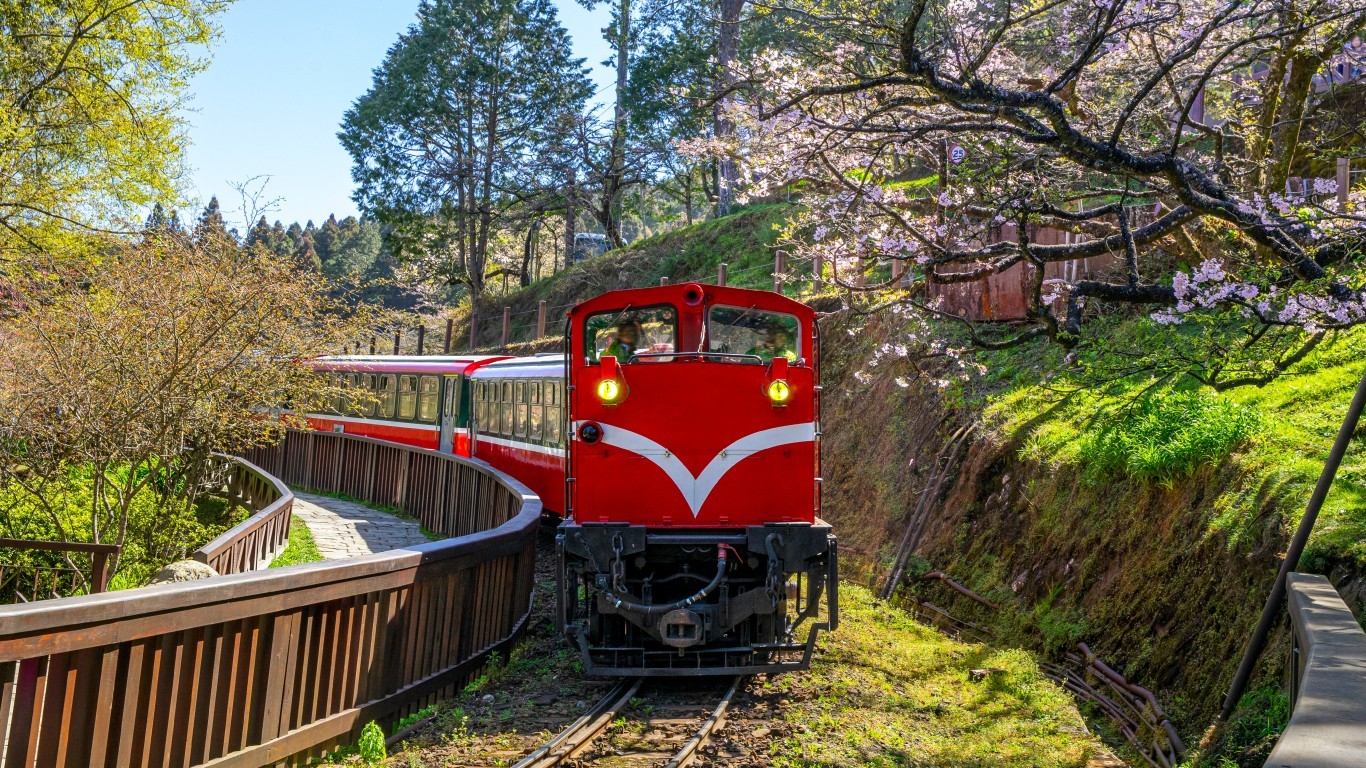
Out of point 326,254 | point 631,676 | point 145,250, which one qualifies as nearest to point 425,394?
point 145,250

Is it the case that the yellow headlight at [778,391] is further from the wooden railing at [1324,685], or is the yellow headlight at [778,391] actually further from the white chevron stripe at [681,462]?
the wooden railing at [1324,685]

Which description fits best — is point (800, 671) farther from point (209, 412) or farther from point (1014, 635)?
point (209, 412)

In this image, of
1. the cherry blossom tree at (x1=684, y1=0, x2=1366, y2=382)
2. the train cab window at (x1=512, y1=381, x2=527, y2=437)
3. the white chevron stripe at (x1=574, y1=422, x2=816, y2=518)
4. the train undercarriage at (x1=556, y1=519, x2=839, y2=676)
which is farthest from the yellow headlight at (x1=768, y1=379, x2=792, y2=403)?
the train cab window at (x1=512, y1=381, x2=527, y2=437)

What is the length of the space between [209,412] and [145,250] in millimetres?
2773

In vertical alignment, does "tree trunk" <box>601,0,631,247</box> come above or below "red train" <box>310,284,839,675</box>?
above

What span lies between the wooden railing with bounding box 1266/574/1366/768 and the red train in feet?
12.1

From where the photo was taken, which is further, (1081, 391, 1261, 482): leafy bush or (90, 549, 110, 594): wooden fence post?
(90, 549, 110, 594): wooden fence post

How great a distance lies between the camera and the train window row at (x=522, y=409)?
14273 millimetres

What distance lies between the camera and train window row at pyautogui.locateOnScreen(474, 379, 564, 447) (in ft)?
46.8

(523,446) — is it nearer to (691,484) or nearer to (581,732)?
(691,484)

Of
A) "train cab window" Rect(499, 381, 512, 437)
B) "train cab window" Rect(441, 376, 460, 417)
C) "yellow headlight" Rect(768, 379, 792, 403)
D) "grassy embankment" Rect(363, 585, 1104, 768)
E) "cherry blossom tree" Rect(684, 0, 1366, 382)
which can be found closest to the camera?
"grassy embankment" Rect(363, 585, 1104, 768)

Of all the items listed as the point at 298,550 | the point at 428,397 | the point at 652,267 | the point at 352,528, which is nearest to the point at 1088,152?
the point at 298,550

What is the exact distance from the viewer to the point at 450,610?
7.36 m

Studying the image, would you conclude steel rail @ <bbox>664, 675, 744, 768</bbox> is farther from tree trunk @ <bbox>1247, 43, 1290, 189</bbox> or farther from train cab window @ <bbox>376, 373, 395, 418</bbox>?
train cab window @ <bbox>376, 373, 395, 418</bbox>
